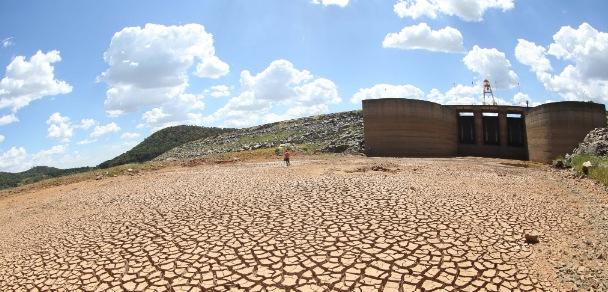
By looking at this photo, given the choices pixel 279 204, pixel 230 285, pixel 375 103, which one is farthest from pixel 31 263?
pixel 375 103

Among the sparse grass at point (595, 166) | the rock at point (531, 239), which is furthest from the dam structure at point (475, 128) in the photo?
the rock at point (531, 239)

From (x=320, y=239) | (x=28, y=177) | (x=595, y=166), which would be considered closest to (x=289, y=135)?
(x=595, y=166)

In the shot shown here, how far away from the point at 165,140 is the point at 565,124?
234 ft

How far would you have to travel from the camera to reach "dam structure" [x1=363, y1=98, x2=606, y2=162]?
2744cm

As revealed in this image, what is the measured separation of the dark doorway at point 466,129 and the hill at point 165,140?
46463 mm

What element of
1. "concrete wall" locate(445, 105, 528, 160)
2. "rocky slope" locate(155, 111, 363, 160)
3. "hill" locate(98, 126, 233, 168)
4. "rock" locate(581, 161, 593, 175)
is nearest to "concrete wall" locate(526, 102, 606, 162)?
"concrete wall" locate(445, 105, 528, 160)

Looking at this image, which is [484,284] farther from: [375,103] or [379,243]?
[375,103]

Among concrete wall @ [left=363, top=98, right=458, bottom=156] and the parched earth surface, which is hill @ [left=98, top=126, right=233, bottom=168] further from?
the parched earth surface

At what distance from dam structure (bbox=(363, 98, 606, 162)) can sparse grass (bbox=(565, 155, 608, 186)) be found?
25.3ft

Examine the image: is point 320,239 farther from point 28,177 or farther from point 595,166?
point 28,177

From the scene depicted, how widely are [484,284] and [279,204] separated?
5850 mm

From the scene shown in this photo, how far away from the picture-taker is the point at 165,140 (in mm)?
81750

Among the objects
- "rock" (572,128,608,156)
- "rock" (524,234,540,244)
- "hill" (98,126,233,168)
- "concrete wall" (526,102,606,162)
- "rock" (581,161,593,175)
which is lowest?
"rock" (524,234,540,244)

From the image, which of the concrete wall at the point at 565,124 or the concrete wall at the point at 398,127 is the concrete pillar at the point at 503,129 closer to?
the concrete wall at the point at 565,124
